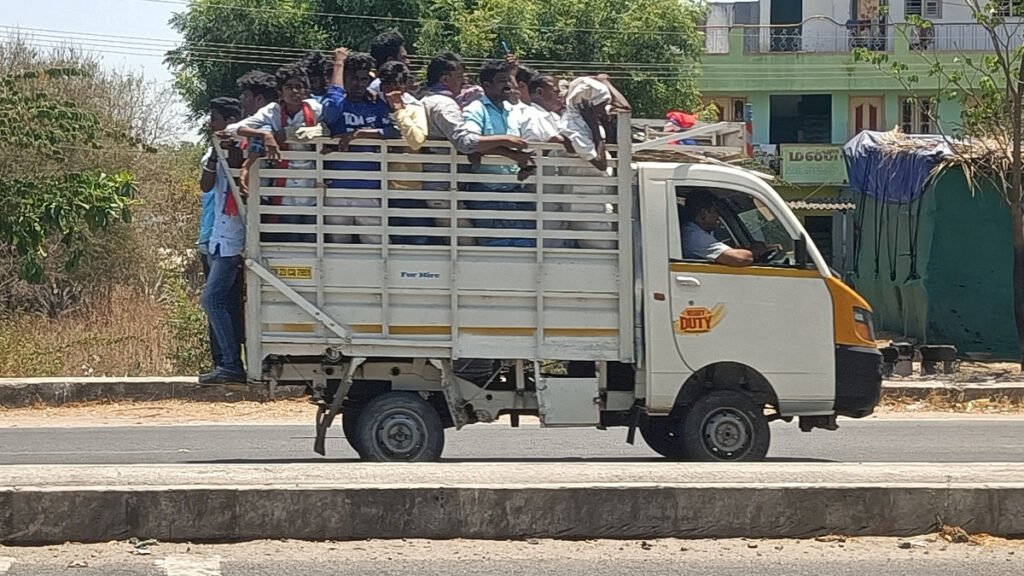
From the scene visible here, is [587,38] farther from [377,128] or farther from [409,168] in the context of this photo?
[409,168]

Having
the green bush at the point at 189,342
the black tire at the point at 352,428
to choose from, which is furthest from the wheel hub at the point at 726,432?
the green bush at the point at 189,342

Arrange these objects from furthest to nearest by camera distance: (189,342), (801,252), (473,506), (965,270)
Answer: (965,270) → (189,342) → (801,252) → (473,506)

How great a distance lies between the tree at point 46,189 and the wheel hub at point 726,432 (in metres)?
10.6

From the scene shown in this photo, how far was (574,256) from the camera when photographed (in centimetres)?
840

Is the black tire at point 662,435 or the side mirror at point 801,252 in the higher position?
the side mirror at point 801,252

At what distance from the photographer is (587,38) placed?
1147 inches

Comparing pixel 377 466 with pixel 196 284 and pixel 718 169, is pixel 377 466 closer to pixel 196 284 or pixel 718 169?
pixel 718 169

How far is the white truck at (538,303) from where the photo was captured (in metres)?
8.32

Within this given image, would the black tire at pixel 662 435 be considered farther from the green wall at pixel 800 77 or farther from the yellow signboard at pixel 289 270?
the green wall at pixel 800 77

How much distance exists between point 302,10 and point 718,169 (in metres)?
22.1

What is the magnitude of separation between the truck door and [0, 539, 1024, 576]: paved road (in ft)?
6.88

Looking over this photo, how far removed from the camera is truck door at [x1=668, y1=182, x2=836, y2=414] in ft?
27.9

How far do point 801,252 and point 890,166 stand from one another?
1381 centimetres

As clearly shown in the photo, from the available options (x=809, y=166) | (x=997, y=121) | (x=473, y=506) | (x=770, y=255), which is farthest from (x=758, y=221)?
(x=809, y=166)
